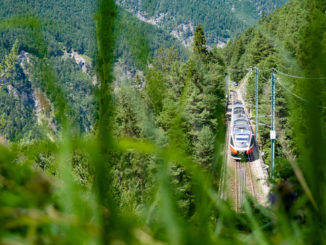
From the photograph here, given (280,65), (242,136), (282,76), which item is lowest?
(282,76)

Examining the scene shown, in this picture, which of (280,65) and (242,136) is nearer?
(280,65)

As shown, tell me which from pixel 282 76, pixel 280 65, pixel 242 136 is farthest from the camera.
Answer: pixel 242 136

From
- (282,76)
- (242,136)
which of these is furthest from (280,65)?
(242,136)

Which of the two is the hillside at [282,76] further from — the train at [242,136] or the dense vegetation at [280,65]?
the train at [242,136]

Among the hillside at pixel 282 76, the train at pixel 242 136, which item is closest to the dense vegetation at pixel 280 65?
the hillside at pixel 282 76

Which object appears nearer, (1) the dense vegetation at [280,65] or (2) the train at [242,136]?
(1) the dense vegetation at [280,65]

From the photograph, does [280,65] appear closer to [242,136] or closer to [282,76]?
[282,76]

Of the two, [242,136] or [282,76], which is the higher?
[242,136]

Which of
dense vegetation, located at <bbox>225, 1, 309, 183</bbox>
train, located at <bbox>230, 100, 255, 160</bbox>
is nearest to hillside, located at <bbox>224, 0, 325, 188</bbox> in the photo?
dense vegetation, located at <bbox>225, 1, 309, 183</bbox>

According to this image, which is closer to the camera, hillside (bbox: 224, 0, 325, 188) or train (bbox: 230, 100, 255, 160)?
hillside (bbox: 224, 0, 325, 188)

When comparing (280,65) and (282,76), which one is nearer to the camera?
(282,76)

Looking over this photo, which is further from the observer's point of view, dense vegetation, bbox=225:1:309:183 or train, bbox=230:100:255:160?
train, bbox=230:100:255:160

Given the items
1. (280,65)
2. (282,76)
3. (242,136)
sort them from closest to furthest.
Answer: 1. (282,76)
2. (280,65)
3. (242,136)

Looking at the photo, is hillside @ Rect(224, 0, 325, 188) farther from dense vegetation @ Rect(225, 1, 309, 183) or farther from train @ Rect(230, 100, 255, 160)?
train @ Rect(230, 100, 255, 160)
